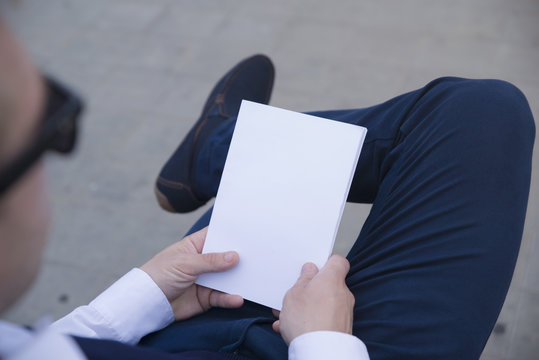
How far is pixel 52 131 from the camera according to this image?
1.56 ft

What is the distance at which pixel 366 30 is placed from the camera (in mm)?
2291

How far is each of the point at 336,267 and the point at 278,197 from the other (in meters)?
0.16

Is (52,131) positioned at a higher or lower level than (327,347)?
higher

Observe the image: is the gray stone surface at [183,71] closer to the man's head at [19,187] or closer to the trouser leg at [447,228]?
the trouser leg at [447,228]

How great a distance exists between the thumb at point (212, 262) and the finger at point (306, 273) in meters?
0.12

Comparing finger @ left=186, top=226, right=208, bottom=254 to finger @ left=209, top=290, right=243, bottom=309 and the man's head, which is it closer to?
finger @ left=209, top=290, right=243, bottom=309

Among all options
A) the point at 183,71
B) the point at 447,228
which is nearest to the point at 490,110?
the point at 447,228

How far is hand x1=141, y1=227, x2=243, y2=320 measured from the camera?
2.95 ft

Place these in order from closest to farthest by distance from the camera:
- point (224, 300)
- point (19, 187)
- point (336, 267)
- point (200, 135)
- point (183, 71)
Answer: point (19, 187)
point (336, 267)
point (224, 300)
point (200, 135)
point (183, 71)

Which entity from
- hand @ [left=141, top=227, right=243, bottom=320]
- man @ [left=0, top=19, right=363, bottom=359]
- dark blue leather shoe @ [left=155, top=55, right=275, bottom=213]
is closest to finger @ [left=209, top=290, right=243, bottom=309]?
hand @ [left=141, top=227, right=243, bottom=320]

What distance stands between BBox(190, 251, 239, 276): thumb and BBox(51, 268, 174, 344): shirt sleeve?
79 mm

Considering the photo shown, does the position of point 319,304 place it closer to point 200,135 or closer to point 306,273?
point 306,273

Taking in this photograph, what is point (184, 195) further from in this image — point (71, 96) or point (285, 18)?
point (285, 18)

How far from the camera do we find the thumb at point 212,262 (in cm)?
90
